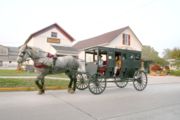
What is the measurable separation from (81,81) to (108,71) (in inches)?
60.9

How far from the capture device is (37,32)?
2911cm

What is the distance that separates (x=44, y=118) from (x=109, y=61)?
5.30 m

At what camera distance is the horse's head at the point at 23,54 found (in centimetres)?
823

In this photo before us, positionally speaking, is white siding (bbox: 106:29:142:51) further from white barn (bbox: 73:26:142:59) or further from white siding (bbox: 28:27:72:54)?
white siding (bbox: 28:27:72:54)

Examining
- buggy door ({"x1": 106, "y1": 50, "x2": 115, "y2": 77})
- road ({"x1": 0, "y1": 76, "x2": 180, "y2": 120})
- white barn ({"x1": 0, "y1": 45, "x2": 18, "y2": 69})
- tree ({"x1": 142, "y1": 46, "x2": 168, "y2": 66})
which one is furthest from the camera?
white barn ({"x1": 0, "y1": 45, "x2": 18, "y2": 69})

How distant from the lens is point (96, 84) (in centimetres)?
919

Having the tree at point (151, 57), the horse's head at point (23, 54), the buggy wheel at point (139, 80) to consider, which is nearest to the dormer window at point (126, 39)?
the tree at point (151, 57)

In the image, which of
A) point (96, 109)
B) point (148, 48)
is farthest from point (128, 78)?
point (148, 48)

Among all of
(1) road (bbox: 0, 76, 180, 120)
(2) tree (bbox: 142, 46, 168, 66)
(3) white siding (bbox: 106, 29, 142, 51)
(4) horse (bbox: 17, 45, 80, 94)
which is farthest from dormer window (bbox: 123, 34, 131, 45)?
(1) road (bbox: 0, 76, 180, 120)

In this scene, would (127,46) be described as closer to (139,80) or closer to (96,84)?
(139,80)

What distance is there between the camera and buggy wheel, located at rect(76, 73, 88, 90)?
10.2 meters

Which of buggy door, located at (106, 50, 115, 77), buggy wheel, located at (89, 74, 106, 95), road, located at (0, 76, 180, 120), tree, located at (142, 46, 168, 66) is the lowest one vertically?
road, located at (0, 76, 180, 120)

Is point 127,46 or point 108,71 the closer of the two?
point 108,71

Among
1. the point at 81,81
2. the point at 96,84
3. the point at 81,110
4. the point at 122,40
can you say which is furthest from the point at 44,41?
the point at 81,110
